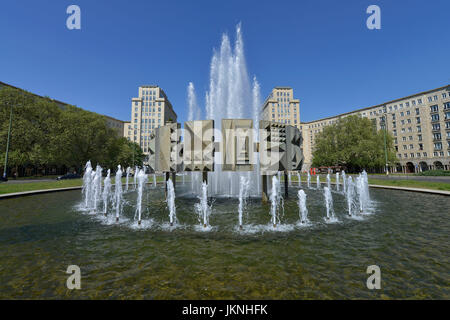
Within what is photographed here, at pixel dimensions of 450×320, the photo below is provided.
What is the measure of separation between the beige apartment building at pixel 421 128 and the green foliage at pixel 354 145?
601 cm

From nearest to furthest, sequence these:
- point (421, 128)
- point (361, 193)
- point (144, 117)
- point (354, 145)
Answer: point (361, 193)
point (354, 145)
point (421, 128)
point (144, 117)

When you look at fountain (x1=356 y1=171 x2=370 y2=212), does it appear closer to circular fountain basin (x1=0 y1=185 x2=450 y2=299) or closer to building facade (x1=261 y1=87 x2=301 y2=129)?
circular fountain basin (x1=0 y1=185 x2=450 y2=299)

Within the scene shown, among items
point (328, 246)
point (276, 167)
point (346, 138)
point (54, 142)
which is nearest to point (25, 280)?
point (328, 246)

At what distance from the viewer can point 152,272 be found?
4.23m

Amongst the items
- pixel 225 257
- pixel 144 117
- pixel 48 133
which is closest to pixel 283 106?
pixel 144 117

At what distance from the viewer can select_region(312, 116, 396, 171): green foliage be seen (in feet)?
158

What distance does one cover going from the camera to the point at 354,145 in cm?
5206

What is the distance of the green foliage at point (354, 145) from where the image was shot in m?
48.0

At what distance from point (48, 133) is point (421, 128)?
327 ft

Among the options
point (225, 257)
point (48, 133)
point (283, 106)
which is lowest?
point (225, 257)

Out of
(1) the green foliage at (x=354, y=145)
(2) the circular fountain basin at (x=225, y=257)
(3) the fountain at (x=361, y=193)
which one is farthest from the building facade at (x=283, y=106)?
(2) the circular fountain basin at (x=225, y=257)

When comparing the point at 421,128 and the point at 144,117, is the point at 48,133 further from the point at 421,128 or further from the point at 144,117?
the point at 421,128

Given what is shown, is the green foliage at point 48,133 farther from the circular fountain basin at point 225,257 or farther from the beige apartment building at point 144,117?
the beige apartment building at point 144,117
